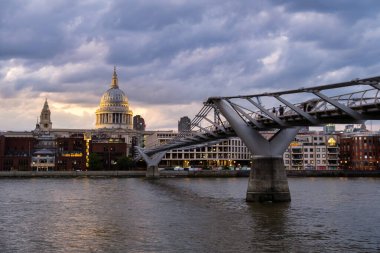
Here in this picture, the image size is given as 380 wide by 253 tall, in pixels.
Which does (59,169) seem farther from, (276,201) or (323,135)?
(276,201)

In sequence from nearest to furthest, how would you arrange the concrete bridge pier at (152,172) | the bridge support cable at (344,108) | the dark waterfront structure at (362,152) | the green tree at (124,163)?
the bridge support cable at (344,108), the concrete bridge pier at (152,172), the green tree at (124,163), the dark waterfront structure at (362,152)

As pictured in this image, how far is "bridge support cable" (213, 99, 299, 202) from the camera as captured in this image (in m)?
53.8

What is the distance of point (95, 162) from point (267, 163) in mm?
125464

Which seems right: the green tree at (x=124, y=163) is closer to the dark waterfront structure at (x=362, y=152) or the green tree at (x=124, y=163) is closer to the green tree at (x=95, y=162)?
the green tree at (x=95, y=162)

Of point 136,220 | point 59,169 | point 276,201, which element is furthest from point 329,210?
point 59,169

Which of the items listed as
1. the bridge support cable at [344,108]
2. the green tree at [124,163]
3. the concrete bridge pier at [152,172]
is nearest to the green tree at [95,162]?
the green tree at [124,163]

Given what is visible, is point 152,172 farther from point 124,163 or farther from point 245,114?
point 245,114

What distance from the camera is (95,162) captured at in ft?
570

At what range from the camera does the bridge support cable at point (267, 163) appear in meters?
53.8

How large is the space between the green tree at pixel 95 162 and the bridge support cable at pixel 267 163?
123 m

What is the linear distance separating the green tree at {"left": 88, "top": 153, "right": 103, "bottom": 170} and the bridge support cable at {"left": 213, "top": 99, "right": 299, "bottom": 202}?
122640mm

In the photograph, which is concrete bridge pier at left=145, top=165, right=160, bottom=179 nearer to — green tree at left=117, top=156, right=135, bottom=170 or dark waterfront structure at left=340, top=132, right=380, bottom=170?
green tree at left=117, top=156, right=135, bottom=170

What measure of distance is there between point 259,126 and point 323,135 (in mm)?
147839

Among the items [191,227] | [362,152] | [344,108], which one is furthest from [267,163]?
[362,152]
